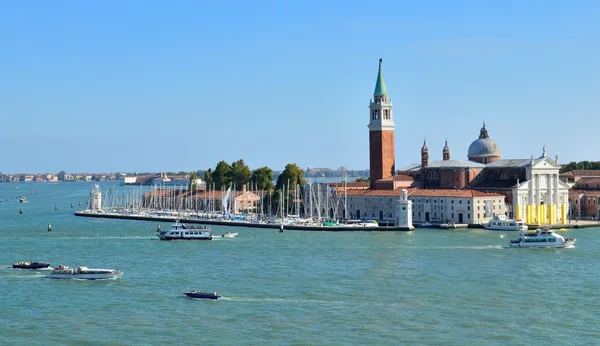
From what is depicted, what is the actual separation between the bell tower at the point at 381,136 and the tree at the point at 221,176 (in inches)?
607

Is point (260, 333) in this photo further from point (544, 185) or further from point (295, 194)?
point (295, 194)

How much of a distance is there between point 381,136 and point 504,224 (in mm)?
12798

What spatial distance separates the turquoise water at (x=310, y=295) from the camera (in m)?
19.0

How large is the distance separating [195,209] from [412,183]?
692 inches

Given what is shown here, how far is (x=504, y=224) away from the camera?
45.4m

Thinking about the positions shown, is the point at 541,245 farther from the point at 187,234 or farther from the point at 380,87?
the point at 380,87

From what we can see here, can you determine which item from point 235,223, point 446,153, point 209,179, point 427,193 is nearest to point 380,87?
point 446,153

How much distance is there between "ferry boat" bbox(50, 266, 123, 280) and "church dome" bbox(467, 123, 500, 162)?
112 feet

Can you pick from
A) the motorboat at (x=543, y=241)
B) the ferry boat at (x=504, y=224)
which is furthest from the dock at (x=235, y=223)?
the motorboat at (x=543, y=241)

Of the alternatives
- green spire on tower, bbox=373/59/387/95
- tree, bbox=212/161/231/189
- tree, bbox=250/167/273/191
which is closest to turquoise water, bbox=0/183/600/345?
green spire on tower, bbox=373/59/387/95

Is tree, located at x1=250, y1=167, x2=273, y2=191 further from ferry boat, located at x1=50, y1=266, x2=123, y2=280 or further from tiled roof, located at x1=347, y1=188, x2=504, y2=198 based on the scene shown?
ferry boat, located at x1=50, y1=266, x2=123, y2=280

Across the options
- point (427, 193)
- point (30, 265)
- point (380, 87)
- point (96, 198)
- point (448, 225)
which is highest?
point (380, 87)

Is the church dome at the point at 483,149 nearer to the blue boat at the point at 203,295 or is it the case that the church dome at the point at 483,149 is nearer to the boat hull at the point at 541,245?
the boat hull at the point at 541,245

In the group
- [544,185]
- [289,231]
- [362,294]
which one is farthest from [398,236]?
[362,294]
